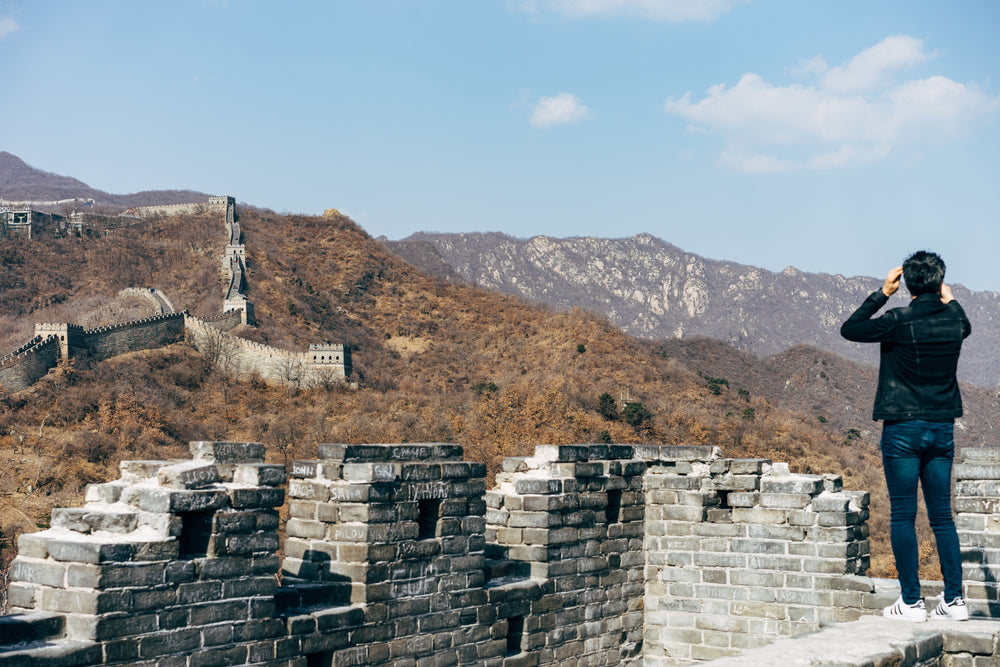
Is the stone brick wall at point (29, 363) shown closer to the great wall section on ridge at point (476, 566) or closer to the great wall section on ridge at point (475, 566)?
the great wall section on ridge at point (476, 566)

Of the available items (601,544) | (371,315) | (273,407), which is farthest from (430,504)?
(371,315)

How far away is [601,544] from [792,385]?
7522cm

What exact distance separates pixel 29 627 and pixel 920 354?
556 centimetres

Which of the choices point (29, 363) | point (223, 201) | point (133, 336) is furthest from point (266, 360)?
point (223, 201)

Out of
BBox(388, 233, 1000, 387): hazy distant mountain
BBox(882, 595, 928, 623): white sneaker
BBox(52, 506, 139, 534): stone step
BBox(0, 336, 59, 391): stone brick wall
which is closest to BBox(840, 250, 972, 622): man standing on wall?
BBox(882, 595, 928, 623): white sneaker

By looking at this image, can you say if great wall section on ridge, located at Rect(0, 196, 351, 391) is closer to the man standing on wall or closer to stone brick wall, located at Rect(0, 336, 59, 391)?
stone brick wall, located at Rect(0, 336, 59, 391)

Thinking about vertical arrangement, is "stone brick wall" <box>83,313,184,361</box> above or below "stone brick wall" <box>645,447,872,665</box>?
above

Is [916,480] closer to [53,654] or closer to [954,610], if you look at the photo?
[954,610]

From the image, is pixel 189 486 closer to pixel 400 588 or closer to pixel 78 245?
pixel 400 588

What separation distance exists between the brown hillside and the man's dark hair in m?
25.6

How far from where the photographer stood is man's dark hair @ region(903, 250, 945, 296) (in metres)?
Result: 6.46

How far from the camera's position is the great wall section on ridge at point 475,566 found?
562cm

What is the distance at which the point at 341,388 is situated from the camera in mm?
58688

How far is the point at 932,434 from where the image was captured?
635 cm
